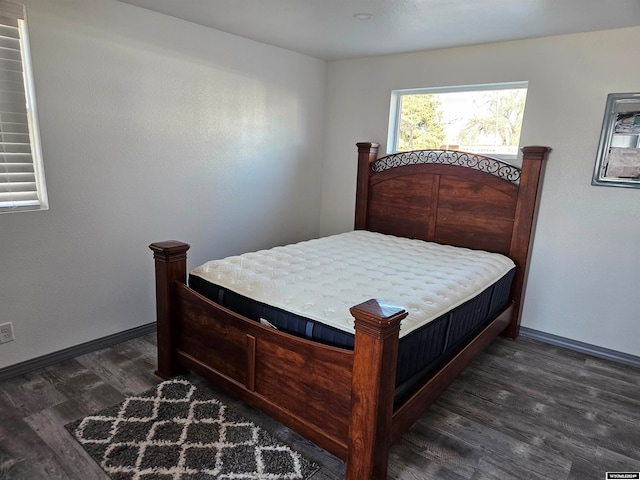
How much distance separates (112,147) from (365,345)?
7.19 feet

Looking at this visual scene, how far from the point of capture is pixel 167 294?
2.32m

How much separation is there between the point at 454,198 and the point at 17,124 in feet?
10.1

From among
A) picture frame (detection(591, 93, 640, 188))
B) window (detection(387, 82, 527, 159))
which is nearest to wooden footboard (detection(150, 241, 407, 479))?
picture frame (detection(591, 93, 640, 188))

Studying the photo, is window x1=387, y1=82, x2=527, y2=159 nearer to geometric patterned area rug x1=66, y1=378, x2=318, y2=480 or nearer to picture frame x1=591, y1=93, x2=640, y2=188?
picture frame x1=591, y1=93, x2=640, y2=188

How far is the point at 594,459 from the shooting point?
191 centimetres

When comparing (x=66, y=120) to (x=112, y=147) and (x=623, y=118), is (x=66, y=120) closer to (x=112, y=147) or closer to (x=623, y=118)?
(x=112, y=147)

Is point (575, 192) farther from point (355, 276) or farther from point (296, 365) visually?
point (296, 365)

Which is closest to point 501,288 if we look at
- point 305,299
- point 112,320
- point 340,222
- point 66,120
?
point 305,299

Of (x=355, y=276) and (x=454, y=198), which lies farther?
(x=454, y=198)

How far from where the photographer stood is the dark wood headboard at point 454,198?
3.10m

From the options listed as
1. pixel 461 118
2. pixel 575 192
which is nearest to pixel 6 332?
pixel 461 118

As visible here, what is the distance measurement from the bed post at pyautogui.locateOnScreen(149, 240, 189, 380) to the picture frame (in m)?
2.88

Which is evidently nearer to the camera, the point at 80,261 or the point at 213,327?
the point at 213,327

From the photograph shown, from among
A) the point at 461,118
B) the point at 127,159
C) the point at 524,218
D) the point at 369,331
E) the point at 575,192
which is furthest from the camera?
the point at 461,118
